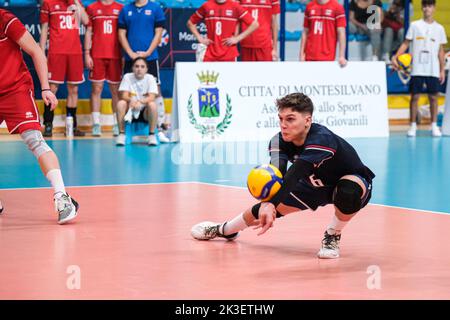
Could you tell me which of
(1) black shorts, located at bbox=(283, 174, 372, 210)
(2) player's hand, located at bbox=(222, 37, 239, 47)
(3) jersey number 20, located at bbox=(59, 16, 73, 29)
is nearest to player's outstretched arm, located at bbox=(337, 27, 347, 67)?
(2) player's hand, located at bbox=(222, 37, 239, 47)

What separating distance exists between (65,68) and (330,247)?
1031 centimetres

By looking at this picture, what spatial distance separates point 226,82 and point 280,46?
11.5 feet

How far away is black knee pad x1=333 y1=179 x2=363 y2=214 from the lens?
575cm

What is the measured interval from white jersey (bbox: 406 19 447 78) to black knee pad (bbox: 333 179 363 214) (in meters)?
11.1

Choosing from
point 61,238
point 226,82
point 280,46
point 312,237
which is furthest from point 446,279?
point 280,46

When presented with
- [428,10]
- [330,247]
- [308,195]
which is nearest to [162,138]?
[428,10]

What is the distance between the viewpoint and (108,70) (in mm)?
15680

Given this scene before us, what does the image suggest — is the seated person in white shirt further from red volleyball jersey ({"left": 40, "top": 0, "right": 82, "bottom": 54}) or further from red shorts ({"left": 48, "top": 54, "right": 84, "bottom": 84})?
red volleyball jersey ({"left": 40, "top": 0, "right": 82, "bottom": 54})

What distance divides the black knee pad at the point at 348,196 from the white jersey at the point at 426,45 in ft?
36.4

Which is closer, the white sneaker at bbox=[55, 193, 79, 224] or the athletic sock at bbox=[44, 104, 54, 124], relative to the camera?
the white sneaker at bbox=[55, 193, 79, 224]

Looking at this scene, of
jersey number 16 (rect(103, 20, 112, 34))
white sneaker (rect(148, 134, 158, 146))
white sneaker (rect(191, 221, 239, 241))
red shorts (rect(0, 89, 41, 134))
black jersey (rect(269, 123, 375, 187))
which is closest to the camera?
black jersey (rect(269, 123, 375, 187))

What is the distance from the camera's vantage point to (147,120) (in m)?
14.9

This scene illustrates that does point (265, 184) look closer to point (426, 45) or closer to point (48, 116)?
point (48, 116)
